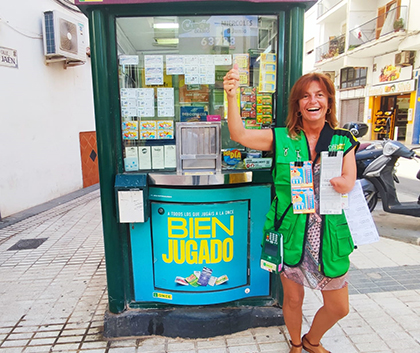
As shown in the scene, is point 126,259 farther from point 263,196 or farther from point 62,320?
point 263,196

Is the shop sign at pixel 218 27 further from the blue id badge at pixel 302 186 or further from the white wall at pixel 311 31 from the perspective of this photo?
the white wall at pixel 311 31

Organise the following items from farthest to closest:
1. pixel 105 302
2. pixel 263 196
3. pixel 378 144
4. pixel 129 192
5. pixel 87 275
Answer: pixel 378 144, pixel 87 275, pixel 105 302, pixel 263 196, pixel 129 192

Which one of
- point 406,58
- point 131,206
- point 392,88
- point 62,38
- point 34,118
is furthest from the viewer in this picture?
point 392,88

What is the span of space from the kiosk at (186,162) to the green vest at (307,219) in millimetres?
441

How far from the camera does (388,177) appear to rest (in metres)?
4.73

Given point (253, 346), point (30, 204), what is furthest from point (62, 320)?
Result: point (30, 204)

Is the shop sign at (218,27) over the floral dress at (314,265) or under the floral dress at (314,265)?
over

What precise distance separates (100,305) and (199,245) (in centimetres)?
114

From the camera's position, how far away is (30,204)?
18.6 feet

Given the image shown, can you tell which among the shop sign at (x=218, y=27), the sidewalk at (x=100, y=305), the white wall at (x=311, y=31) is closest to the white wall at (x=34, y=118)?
the sidewalk at (x=100, y=305)

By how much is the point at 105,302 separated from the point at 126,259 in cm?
71

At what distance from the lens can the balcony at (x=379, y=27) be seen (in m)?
15.0

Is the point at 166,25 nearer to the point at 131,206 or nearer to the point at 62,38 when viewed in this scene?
the point at 131,206

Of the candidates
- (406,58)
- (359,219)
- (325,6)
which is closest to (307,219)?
(359,219)
